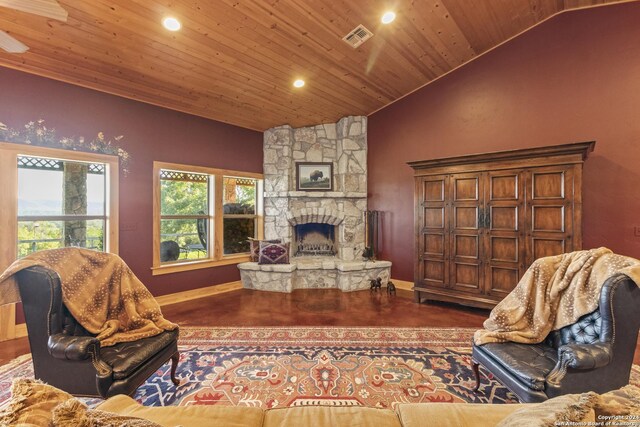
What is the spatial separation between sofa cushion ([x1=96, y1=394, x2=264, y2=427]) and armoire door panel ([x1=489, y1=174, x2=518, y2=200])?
3.67m

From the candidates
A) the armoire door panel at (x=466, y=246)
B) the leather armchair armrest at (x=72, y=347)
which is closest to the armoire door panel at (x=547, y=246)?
the armoire door panel at (x=466, y=246)

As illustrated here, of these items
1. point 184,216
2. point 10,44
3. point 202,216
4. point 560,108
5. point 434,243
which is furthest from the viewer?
point 202,216

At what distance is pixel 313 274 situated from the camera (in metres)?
5.20

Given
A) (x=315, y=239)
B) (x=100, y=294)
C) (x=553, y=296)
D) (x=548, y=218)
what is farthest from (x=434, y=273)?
(x=100, y=294)

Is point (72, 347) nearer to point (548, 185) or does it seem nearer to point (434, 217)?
point (434, 217)

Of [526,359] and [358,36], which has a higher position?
[358,36]

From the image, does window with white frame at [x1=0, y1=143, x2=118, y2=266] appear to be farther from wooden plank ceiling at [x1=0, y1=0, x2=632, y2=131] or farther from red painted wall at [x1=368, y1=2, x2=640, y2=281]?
red painted wall at [x1=368, y1=2, x2=640, y2=281]

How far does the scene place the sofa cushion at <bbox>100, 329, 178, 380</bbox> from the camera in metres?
1.72

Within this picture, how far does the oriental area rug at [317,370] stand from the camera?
210cm

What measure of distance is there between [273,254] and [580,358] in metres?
4.15

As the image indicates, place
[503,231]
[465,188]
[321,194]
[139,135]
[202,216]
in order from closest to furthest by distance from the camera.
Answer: [503,231]
[465,188]
[139,135]
[202,216]
[321,194]

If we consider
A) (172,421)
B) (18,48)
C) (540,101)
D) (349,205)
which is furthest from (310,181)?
(172,421)

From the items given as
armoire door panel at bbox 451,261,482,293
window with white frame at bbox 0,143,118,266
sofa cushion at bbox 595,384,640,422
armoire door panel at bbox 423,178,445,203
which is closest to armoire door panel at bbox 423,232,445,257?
armoire door panel at bbox 451,261,482,293

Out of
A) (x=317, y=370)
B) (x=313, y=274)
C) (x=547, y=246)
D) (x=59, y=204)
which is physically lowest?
(x=317, y=370)
